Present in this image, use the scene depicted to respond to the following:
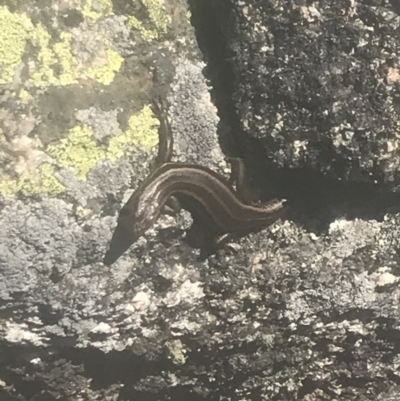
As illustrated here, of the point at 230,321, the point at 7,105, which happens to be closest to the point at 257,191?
the point at 230,321

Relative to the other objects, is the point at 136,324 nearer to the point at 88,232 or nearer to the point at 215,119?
the point at 88,232

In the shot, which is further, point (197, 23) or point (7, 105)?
point (197, 23)

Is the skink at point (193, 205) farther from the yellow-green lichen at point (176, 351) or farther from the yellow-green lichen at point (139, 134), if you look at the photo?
the yellow-green lichen at point (176, 351)

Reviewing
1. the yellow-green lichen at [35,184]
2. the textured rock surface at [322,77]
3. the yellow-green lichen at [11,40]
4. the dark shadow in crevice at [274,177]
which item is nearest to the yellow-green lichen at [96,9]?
the yellow-green lichen at [11,40]

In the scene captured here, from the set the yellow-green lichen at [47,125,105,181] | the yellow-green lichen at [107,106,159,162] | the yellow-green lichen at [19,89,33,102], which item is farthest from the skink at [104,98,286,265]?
the yellow-green lichen at [19,89,33,102]

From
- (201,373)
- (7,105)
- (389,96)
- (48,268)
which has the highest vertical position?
(7,105)

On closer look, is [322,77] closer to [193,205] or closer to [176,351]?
[193,205]
